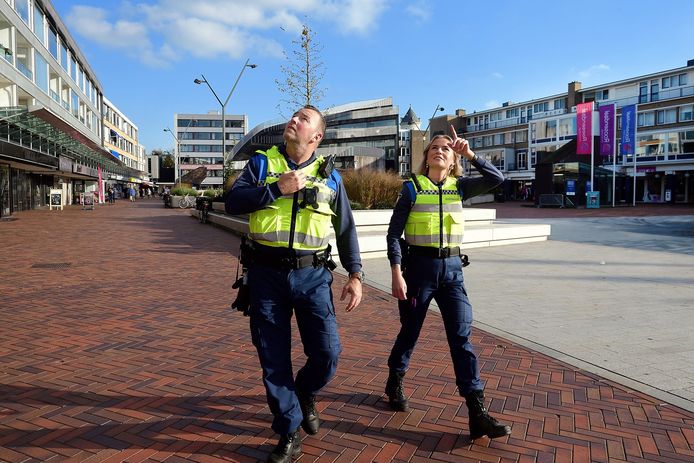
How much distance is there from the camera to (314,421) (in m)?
3.04

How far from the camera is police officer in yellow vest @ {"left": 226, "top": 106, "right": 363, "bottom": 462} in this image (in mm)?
2668

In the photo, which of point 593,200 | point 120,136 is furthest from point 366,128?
point 593,200

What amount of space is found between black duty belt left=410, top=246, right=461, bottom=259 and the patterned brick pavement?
102 cm

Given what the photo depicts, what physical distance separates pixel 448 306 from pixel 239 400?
1.54m

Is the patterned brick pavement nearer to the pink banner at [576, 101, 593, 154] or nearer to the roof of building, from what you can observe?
the pink banner at [576, 101, 593, 154]

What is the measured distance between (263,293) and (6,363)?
2943mm

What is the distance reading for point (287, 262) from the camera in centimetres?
267

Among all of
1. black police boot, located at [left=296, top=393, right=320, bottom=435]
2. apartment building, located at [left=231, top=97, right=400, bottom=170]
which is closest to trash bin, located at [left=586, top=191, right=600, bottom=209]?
black police boot, located at [left=296, top=393, right=320, bottom=435]

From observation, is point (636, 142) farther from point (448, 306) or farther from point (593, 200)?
point (448, 306)

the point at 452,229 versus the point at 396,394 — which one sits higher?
the point at 452,229

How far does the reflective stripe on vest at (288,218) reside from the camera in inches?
106

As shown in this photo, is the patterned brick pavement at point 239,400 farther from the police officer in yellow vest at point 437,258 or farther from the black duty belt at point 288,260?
the black duty belt at point 288,260

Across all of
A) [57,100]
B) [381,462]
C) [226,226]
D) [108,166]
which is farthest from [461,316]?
[108,166]

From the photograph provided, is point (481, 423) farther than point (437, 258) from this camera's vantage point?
No
